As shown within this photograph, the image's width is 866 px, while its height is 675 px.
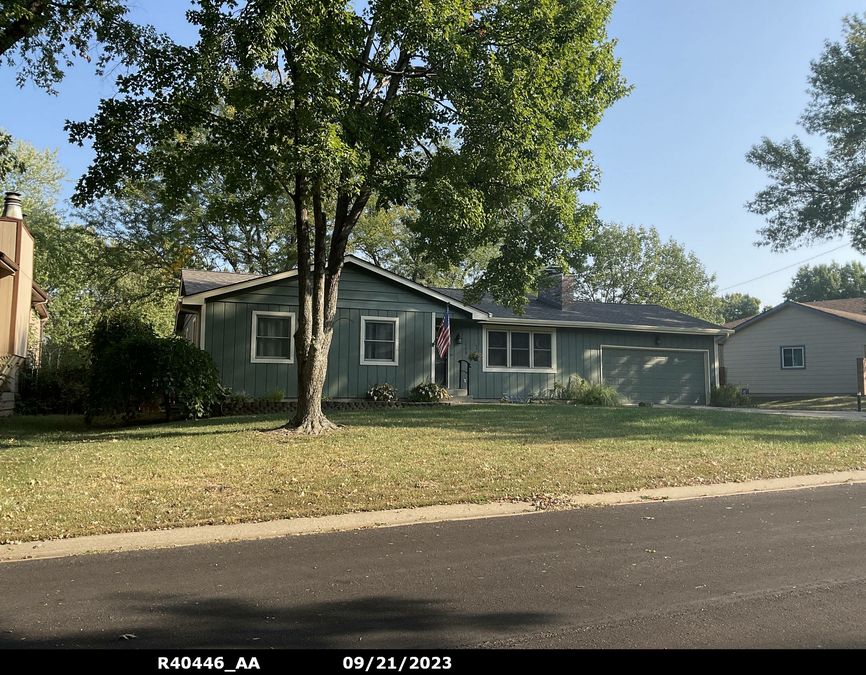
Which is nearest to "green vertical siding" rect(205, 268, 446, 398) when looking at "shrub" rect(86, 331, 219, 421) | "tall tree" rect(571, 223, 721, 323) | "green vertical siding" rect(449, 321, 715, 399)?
"green vertical siding" rect(449, 321, 715, 399)

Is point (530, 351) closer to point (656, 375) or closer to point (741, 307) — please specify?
point (656, 375)

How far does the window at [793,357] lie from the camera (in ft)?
99.4

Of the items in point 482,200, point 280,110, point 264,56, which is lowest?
point 482,200

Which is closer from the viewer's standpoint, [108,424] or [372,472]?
[372,472]

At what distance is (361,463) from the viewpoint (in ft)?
33.2

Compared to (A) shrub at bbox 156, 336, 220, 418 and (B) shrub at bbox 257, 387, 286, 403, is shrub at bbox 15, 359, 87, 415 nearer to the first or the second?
(B) shrub at bbox 257, 387, 286, 403

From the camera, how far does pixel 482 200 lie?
13.6 meters

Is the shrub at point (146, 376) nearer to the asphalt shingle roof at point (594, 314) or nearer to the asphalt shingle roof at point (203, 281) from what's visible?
the asphalt shingle roof at point (203, 281)

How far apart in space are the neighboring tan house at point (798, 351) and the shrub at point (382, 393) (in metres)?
19.9

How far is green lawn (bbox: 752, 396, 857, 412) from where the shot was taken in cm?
2545

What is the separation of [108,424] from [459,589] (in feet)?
47.4
